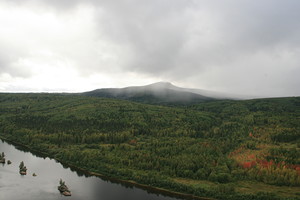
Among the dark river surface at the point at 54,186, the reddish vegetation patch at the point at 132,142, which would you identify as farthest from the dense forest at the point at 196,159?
the dark river surface at the point at 54,186

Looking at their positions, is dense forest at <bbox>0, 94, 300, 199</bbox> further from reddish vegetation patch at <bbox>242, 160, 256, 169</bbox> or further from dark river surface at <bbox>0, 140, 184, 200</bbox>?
dark river surface at <bbox>0, 140, 184, 200</bbox>

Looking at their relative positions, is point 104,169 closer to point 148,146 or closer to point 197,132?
point 148,146

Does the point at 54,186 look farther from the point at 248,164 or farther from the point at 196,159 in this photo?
the point at 248,164

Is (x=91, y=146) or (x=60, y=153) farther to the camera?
(x=91, y=146)

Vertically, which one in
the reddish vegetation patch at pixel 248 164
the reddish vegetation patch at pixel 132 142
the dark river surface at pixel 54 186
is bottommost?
the dark river surface at pixel 54 186

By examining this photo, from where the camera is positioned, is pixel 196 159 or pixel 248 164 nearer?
pixel 248 164

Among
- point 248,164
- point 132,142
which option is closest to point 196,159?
point 248,164

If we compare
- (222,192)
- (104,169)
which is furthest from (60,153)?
(222,192)

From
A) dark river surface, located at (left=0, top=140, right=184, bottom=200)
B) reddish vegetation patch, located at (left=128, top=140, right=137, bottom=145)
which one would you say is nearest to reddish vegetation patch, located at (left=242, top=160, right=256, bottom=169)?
dark river surface, located at (left=0, top=140, right=184, bottom=200)

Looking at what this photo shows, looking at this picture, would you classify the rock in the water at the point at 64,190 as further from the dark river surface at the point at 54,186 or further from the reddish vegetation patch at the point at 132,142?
the reddish vegetation patch at the point at 132,142
